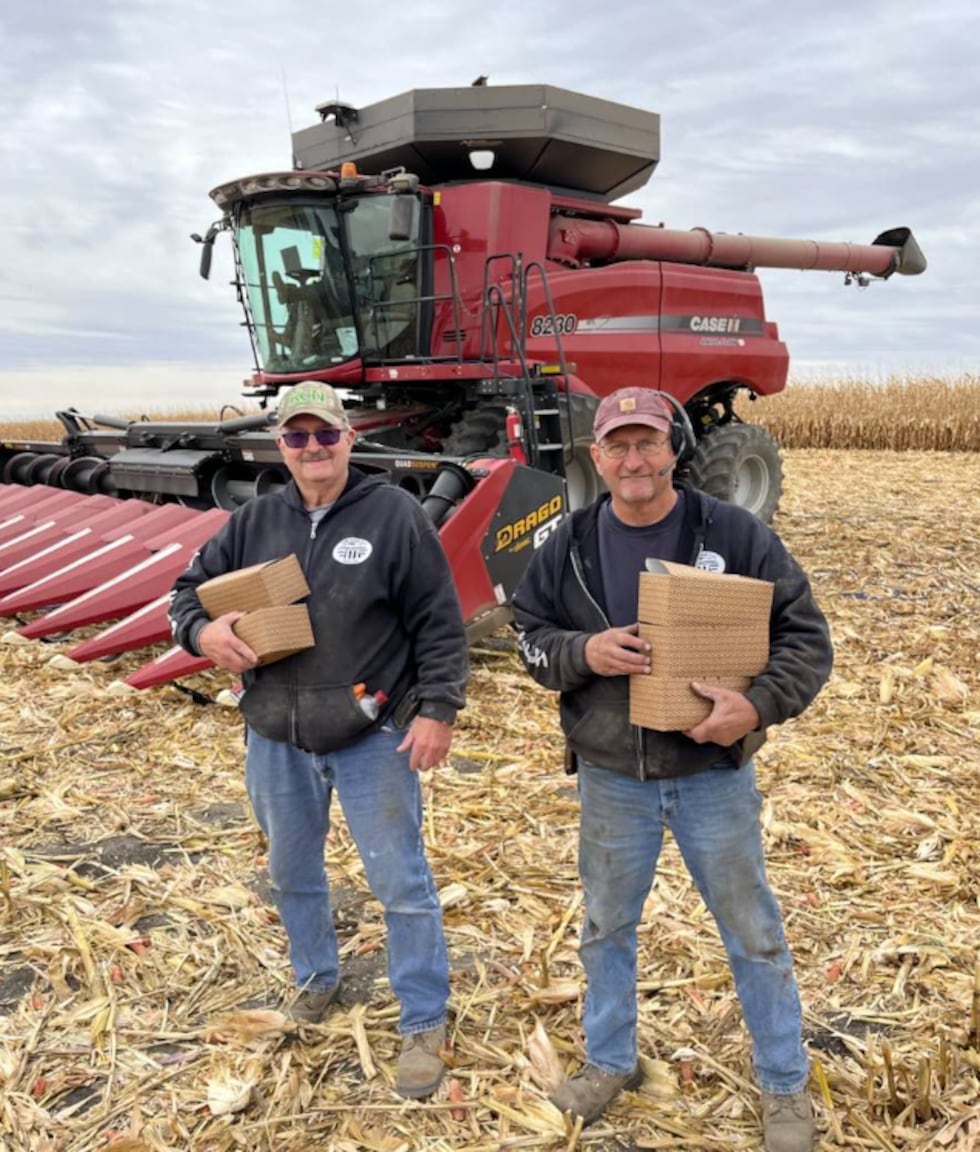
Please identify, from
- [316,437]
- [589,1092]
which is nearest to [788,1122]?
[589,1092]

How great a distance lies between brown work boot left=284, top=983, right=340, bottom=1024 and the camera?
2873mm

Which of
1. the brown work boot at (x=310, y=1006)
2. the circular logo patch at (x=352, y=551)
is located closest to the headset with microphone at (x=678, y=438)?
the circular logo patch at (x=352, y=551)

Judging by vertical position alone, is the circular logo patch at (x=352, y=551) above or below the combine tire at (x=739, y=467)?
above

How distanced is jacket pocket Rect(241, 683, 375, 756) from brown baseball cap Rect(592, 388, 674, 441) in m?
0.94

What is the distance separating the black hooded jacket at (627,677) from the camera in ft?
7.21

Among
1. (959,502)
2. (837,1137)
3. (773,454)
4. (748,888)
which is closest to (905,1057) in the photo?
(837,1137)

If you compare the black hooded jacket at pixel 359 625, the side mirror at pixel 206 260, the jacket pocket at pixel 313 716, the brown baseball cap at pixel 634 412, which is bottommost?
the jacket pocket at pixel 313 716

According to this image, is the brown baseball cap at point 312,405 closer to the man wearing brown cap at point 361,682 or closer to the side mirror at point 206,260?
the man wearing brown cap at point 361,682

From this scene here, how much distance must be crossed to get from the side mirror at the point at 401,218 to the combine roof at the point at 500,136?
159 centimetres

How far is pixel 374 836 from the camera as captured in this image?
2580 mm

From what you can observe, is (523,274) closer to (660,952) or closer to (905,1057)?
(660,952)

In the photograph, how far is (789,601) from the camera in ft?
7.39

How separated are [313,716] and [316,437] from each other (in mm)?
728

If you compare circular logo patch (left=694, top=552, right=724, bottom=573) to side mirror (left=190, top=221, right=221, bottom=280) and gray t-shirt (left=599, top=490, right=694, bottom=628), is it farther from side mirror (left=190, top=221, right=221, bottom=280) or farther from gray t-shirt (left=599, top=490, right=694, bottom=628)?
side mirror (left=190, top=221, right=221, bottom=280)
